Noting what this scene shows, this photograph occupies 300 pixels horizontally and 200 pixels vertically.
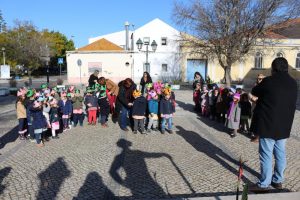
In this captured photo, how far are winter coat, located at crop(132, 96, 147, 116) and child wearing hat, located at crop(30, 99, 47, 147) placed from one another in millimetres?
2633

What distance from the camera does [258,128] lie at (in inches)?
192

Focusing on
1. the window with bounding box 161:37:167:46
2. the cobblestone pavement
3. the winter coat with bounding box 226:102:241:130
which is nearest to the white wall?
the window with bounding box 161:37:167:46

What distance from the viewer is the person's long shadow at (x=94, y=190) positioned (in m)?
4.91

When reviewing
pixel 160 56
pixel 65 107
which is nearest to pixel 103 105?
→ pixel 65 107

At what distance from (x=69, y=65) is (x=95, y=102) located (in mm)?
25128

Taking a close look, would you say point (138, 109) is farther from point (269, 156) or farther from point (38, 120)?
point (269, 156)

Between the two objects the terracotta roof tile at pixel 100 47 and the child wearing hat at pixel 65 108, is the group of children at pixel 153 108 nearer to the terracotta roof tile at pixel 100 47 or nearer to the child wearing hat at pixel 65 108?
the child wearing hat at pixel 65 108

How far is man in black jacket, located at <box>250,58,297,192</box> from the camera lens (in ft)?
15.4

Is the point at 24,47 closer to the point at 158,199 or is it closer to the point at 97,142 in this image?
the point at 97,142

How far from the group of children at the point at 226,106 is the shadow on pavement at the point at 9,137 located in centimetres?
618

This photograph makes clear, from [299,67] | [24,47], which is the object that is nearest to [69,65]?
[24,47]

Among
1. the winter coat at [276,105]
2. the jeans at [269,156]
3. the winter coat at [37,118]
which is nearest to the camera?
the winter coat at [276,105]

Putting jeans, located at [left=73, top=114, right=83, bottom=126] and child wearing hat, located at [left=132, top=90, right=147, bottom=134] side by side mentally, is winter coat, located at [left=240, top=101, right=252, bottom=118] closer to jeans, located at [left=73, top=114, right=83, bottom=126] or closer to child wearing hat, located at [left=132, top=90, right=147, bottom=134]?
child wearing hat, located at [left=132, top=90, right=147, bottom=134]

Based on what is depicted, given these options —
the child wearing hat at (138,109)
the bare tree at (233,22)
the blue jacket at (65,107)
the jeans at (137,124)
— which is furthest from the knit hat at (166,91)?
the bare tree at (233,22)
